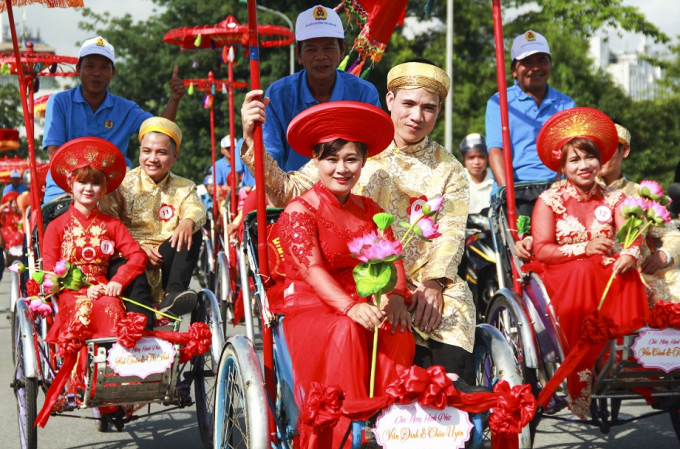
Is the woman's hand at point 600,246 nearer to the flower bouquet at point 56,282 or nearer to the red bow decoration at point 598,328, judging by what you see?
the red bow decoration at point 598,328

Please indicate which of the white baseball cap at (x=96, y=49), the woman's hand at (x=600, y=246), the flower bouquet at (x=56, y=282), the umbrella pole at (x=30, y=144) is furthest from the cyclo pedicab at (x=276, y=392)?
the white baseball cap at (x=96, y=49)

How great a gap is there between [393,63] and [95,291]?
86.4 ft

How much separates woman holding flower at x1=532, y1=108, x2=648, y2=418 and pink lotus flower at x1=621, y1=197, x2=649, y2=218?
0.14 m

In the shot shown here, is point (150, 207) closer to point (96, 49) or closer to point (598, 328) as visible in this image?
point (96, 49)

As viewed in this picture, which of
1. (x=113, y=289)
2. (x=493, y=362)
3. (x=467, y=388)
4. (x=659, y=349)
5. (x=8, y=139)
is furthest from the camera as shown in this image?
(x=8, y=139)

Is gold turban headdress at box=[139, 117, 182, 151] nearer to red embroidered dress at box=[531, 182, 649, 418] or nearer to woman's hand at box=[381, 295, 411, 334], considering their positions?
red embroidered dress at box=[531, 182, 649, 418]

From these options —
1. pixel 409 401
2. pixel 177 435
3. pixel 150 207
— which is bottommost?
pixel 177 435

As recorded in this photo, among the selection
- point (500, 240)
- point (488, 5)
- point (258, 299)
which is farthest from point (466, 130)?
point (258, 299)

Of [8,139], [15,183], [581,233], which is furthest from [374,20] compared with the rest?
[15,183]

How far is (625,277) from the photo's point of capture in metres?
4.83

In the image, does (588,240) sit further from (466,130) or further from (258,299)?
(466,130)

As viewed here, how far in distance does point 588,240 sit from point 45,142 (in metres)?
3.47

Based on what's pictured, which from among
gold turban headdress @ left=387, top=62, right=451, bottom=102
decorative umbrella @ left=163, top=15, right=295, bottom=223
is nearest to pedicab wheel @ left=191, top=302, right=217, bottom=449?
gold turban headdress @ left=387, top=62, right=451, bottom=102

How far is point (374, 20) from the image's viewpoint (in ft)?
16.6
